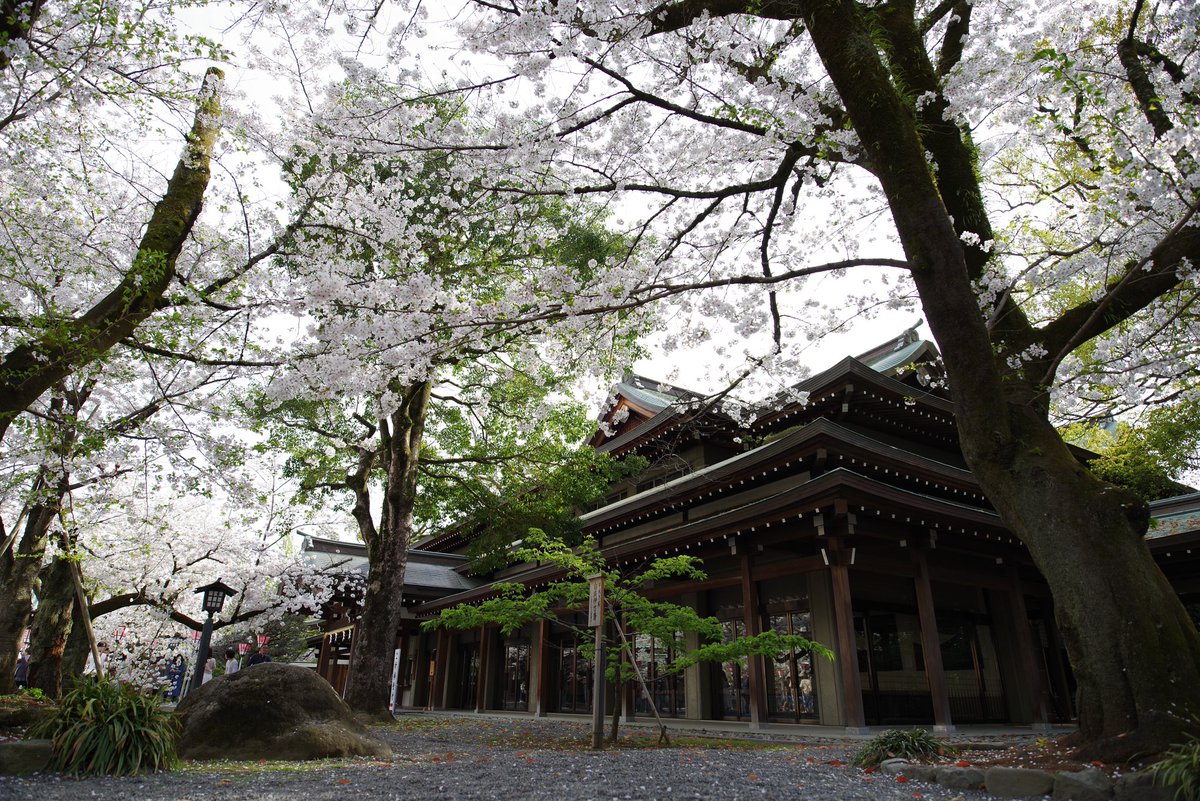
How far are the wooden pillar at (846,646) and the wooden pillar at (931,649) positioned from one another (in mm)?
995

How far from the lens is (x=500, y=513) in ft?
37.9

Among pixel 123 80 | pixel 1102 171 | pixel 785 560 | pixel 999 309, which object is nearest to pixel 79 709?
pixel 123 80

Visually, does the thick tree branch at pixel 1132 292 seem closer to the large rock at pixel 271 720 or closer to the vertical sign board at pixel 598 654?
the vertical sign board at pixel 598 654

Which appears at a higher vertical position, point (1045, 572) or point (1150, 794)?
point (1045, 572)

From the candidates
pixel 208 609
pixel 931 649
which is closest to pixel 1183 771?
pixel 931 649

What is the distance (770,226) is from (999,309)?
7.19 ft

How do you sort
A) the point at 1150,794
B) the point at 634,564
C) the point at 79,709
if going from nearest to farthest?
1. the point at 1150,794
2. the point at 79,709
3. the point at 634,564

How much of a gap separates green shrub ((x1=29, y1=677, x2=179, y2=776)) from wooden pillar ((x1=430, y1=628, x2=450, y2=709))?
14.3 meters

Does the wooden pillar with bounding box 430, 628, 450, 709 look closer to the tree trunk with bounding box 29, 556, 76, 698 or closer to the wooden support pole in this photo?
the tree trunk with bounding box 29, 556, 76, 698

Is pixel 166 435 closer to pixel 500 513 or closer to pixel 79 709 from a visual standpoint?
pixel 79 709

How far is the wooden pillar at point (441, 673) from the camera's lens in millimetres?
18547

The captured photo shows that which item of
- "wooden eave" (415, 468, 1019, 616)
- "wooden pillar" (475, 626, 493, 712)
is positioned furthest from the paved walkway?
"wooden pillar" (475, 626, 493, 712)

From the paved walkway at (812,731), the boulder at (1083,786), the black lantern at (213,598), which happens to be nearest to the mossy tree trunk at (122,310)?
the black lantern at (213,598)

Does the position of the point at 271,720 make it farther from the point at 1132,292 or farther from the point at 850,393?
the point at 850,393
